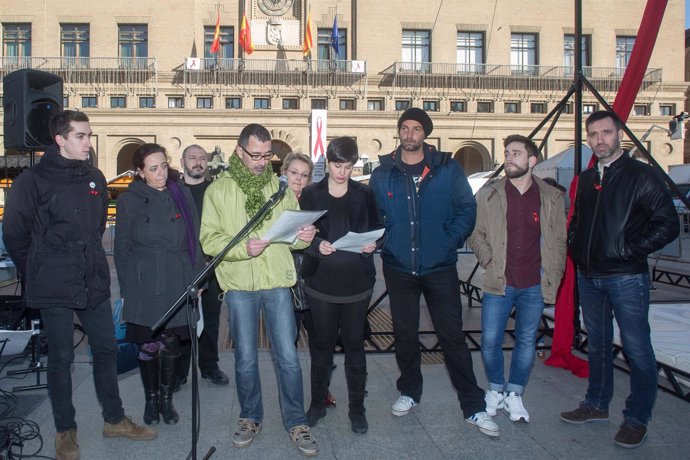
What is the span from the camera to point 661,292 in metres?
10.8

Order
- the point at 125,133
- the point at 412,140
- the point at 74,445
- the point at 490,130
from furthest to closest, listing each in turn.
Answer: the point at 490,130 < the point at 125,133 < the point at 412,140 < the point at 74,445

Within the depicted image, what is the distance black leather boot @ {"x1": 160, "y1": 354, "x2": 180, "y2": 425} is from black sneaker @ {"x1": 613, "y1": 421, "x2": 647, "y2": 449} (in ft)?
10.1

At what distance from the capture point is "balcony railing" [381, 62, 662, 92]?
109ft

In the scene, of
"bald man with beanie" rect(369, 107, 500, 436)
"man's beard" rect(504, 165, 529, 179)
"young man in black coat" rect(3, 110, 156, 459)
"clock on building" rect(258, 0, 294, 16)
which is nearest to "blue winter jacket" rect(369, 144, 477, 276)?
"bald man with beanie" rect(369, 107, 500, 436)

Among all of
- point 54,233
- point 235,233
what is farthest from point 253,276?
point 54,233

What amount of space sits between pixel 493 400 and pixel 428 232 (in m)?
1.38

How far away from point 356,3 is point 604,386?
3202cm

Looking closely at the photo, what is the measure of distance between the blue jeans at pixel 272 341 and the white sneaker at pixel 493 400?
4.67 ft

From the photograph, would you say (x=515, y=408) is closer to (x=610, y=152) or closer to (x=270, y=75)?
(x=610, y=152)

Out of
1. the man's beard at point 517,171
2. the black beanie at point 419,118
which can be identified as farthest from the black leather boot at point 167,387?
the man's beard at point 517,171

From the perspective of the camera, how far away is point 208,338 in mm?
5223

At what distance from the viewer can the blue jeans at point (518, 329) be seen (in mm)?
4398

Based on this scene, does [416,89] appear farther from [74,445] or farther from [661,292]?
[74,445]

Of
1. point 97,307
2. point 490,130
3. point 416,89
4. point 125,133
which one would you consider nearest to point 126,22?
point 125,133
